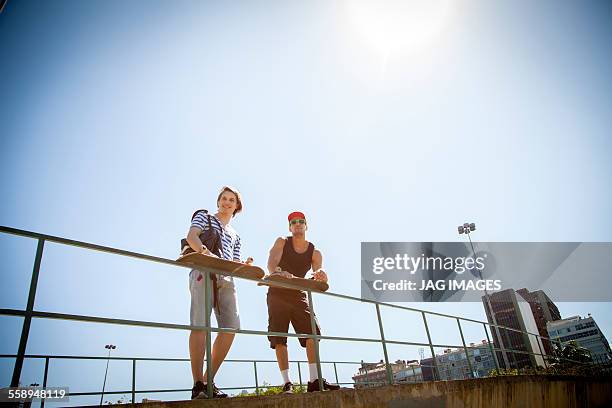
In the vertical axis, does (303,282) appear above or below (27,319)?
above

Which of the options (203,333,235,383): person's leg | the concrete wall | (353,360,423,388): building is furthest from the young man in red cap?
(353,360,423,388): building

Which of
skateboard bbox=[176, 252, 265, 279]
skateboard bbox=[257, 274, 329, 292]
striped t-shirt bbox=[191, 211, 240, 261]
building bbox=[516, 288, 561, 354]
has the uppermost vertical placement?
building bbox=[516, 288, 561, 354]

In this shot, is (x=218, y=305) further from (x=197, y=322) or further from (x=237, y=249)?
(x=237, y=249)

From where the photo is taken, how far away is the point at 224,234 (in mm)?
3396

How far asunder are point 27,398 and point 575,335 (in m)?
136

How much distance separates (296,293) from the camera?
3.61m

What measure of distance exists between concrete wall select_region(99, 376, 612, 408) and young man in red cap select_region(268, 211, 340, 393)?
0.31 meters

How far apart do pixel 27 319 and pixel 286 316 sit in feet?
6.88

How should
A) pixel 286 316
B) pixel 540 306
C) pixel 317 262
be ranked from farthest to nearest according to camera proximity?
pixel 540 306, pixel 317 262, pixel 286 316

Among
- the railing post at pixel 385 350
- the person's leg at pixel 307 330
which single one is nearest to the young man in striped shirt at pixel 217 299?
the person's leg at pixel 307 330

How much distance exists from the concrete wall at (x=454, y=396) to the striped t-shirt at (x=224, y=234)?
130 cm

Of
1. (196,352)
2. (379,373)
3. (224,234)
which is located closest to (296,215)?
(224,234)

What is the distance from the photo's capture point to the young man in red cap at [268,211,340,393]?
3.39 meters

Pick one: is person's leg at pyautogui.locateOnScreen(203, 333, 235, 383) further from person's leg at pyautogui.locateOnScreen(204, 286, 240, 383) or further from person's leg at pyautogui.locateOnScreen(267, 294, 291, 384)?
person's leg at pyautogui.locateOnScreen(267, 294, 291, 384)
